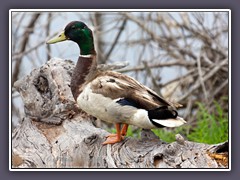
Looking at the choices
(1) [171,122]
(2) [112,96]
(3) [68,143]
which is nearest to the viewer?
(1) [171,122]

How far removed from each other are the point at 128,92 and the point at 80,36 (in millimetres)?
502

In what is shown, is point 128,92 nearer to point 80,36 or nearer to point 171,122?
point 171,122

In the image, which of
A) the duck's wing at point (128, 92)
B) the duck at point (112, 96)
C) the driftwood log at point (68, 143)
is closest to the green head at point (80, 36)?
the duck at point (112, 96)

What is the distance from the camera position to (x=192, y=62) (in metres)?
7.16

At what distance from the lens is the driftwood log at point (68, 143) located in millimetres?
4387

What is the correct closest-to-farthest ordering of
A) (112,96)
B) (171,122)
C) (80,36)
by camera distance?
(171,122) < (112,96) < (80,36)

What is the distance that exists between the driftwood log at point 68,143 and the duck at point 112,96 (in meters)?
0.20

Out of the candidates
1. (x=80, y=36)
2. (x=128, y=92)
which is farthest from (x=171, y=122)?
(x=80, y=36)

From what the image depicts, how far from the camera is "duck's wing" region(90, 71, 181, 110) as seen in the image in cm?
436

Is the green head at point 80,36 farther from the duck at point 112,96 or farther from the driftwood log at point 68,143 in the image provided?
the driftwood log at point 68,143

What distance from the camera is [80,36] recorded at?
457 cm

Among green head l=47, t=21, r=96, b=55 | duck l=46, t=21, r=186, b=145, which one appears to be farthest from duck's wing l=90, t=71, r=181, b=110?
green head l=47, t=21, r=96, b=55

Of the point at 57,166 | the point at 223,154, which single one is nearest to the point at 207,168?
the point at 223,154

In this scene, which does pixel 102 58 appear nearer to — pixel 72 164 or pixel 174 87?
pixel 174 87
